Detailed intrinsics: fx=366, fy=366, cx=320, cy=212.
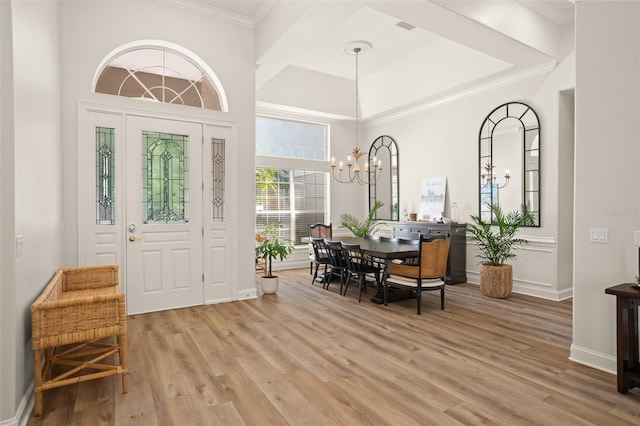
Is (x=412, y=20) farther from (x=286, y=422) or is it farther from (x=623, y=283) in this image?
(x=286, y=422)

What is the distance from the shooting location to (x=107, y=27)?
4.16m

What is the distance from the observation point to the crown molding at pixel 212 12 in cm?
453

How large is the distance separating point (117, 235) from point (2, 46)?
2.58 m

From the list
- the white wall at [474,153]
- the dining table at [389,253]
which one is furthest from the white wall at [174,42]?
the white wall at [474,153]

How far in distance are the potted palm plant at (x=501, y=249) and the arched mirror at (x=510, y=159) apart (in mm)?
212

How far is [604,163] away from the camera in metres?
2.85

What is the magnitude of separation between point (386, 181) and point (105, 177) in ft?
17.5

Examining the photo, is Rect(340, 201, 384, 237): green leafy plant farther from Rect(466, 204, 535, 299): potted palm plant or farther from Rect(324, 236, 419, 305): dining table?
Rect(466, 204, 535, 299): potted palm plant

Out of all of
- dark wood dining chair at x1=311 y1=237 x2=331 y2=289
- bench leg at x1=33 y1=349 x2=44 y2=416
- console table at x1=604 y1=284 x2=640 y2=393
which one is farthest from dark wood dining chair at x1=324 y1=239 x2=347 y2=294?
bench leg at x1=33 y1=349 x2=44 y2=416

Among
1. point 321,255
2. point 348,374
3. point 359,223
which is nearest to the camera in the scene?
point 348,374

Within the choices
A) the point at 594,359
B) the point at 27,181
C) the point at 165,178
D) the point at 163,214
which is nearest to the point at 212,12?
the point at 165,178

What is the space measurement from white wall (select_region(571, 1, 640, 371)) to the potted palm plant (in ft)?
6.93

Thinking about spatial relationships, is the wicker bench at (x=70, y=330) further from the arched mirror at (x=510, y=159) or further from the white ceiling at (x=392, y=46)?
the arched mirror at (x=510, y=159)

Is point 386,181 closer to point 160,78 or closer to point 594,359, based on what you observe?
point 160,78
